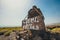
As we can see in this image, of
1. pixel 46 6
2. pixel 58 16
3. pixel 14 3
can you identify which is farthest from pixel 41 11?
pixel 14 3

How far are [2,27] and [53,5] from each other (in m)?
0.96

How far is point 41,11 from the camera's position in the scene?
272 cm

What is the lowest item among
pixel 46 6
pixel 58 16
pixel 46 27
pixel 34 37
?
pixel 34 37

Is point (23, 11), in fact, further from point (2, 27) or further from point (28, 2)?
point (2, 27)

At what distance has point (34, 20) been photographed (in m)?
2.71

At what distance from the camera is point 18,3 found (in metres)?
2.85

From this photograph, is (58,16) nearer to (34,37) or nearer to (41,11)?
(41,11)

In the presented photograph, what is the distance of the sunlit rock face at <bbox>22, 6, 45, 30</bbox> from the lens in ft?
8.79

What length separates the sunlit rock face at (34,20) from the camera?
2.68 m

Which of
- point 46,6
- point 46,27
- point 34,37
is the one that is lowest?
point 34,37

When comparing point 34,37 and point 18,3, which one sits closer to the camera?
point 34,37

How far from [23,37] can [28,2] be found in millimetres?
616

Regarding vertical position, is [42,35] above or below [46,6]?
below

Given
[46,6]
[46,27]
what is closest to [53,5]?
[46,6]
